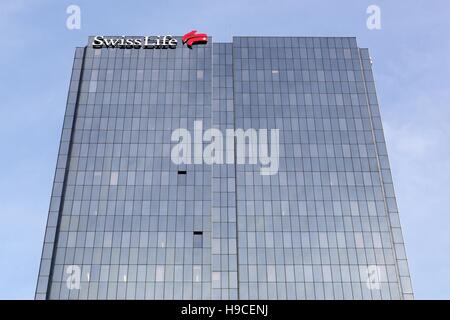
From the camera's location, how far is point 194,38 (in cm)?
11881

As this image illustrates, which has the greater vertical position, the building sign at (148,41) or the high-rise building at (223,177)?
the building sign at (148,41)

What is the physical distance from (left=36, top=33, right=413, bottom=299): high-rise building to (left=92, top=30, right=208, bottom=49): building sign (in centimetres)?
37

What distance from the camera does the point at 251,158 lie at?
102875 mm

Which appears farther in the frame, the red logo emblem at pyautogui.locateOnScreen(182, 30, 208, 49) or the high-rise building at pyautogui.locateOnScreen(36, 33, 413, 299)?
the red logo emblem at pyautogui.locateOnScreen(182, 30, 208, 49)

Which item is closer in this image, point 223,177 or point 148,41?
point 223,177

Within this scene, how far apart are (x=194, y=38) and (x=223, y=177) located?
35889 millimetres

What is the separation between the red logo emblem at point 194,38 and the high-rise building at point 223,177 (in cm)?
47

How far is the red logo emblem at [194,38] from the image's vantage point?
389ft

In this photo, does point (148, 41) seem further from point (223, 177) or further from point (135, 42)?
point (223, 177)

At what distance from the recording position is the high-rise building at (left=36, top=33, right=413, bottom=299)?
90.0 m

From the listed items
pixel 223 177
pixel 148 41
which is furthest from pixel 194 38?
pixel 223 177

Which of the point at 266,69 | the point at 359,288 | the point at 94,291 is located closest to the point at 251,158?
the point at 266,69
